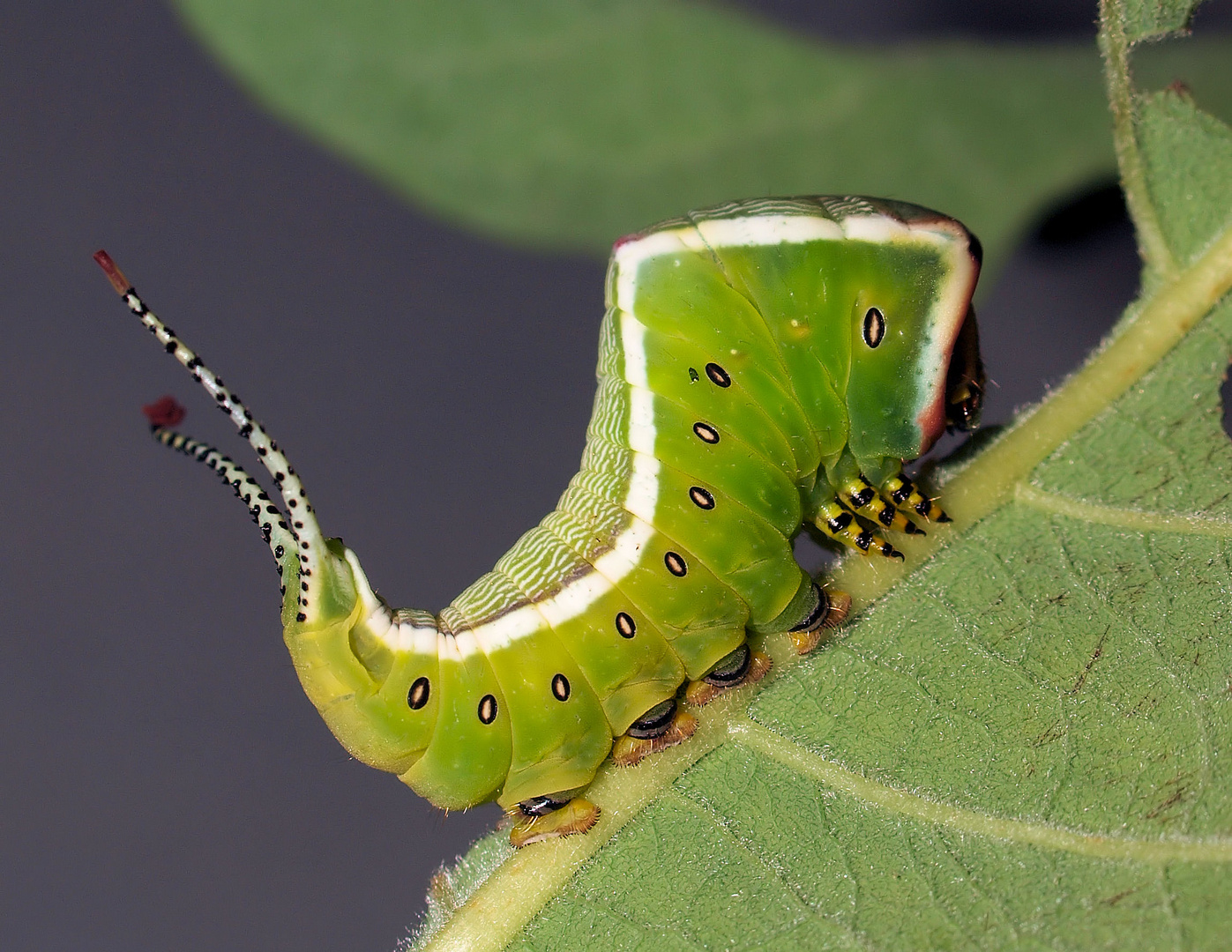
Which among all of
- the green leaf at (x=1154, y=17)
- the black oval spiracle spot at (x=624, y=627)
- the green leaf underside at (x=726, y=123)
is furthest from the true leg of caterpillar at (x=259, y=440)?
the green leaf underside at (x=726, y=123)

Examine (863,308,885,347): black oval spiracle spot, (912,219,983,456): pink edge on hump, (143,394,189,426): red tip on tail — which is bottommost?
(912,219,983,456): pink edge on hump

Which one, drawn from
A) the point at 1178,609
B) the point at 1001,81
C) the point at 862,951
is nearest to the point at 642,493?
the point at 862,951

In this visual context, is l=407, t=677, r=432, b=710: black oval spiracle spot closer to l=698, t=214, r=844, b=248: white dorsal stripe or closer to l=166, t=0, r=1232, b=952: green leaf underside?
l=166, t=0, r=1232, b=952: green leaf underside

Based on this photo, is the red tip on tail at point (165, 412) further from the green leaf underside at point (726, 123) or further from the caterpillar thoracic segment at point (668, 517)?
the green leaf underside at point (726, 123)

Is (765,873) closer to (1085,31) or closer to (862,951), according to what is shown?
(862,951)

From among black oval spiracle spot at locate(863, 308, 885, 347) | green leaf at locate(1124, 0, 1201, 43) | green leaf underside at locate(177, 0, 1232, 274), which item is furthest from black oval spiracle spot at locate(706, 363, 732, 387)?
green leaf underside at locate(177, 0, 1232, 274)
